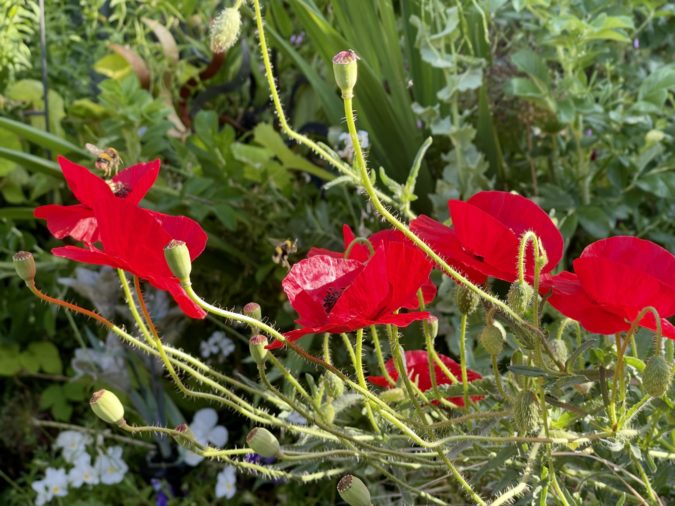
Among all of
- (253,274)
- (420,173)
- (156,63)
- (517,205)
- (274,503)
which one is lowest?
(274,503)

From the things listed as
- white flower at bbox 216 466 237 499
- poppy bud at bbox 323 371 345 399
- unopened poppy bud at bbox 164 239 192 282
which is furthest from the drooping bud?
white flower at bbox 216 466 237 499

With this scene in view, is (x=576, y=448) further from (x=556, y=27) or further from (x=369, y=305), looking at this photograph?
(x=556, y=27)

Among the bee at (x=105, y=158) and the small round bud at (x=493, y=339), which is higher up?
the bee at (x=105, y=158)

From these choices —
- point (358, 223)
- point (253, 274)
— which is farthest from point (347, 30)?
point (253, 274)

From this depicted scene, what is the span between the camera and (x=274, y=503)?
4.75 feet

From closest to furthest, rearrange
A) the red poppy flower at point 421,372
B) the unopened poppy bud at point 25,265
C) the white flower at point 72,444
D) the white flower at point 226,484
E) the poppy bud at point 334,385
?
the unopened poppy bud at point 25,265
the poppy bud at point 334,385
the red poppy flower at point 421,372
the white flower at point 226,484
the white flower at point 72,444

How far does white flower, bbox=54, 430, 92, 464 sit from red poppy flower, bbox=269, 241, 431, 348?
96 centimetres

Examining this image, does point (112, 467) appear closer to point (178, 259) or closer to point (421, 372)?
point (421, 372)

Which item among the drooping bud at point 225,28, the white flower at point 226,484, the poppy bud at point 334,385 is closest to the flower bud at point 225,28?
the drooping bud at point 225,28

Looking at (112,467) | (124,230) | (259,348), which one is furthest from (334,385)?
(112,467)

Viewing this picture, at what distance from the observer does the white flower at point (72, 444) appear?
1491 mm

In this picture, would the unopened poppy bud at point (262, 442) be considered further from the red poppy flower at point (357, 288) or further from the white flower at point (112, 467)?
the white flower at point (112, 467)

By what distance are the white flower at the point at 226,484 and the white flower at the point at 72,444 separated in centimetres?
24

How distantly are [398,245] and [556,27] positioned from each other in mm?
637
